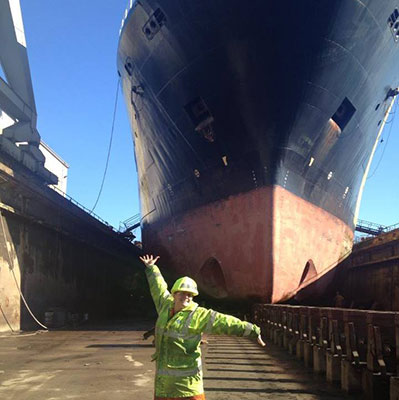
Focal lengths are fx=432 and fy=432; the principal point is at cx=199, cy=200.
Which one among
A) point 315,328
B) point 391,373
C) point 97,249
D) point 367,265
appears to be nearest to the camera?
point 391,373

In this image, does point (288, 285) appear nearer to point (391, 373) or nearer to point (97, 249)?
point (391, 373)

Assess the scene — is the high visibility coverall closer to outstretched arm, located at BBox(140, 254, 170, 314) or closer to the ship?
outstretched arm, located at BBox(140, 254, 170, 314)

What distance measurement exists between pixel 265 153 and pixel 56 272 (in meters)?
8.44

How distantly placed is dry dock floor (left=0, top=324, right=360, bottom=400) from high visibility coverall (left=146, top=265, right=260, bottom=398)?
2112 millimetres

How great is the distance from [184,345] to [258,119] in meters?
8.48

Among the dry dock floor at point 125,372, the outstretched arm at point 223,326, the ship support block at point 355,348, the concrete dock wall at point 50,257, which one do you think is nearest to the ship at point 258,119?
the dry dock floor at point 125,372

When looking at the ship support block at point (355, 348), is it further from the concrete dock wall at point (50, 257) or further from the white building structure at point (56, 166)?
the white building structure at point (56, 166)

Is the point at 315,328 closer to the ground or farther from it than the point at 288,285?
closer to the ground

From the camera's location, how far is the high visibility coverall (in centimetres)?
256

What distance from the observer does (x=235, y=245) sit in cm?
1059

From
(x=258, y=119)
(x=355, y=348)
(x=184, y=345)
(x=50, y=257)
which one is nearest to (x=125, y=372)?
(x=355, y=348)

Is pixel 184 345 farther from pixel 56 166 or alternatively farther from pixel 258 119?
pixel 56 166

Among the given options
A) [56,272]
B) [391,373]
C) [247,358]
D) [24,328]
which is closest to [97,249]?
[56,272]

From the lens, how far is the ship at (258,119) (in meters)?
10.0
